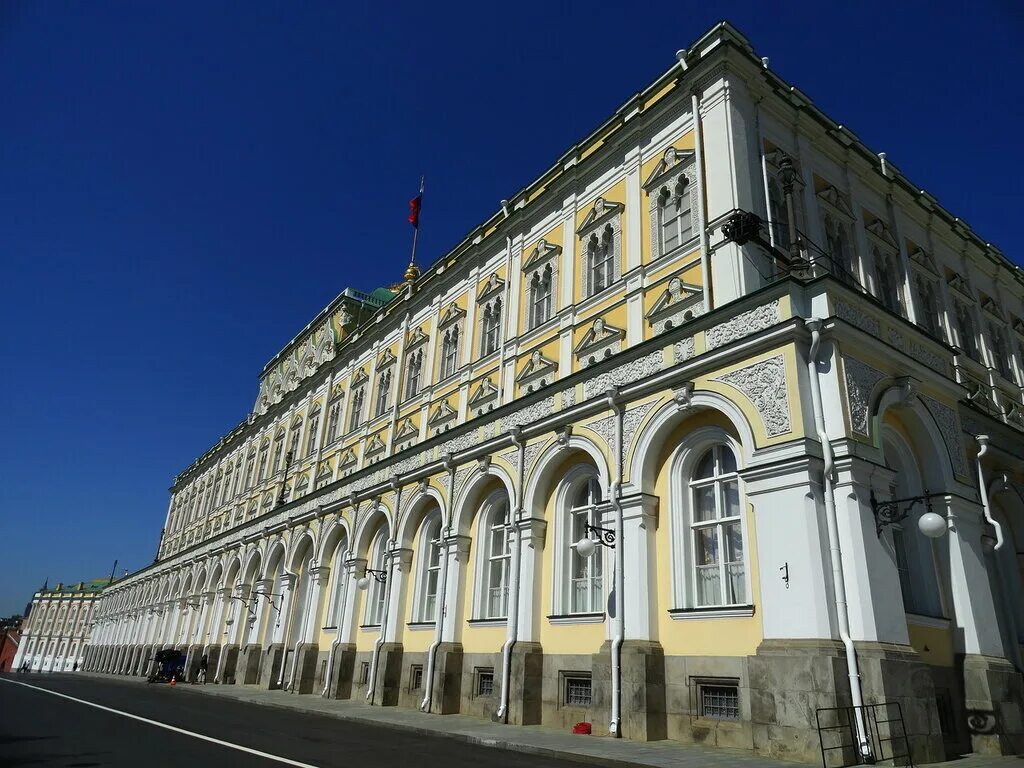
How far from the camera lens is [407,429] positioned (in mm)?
27250

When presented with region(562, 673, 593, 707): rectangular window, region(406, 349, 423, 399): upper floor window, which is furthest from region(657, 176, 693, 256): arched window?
region(406, 349, 423, 399): upper floor window

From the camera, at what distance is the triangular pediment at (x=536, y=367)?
20.2m

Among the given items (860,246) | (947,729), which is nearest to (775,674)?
(947,729)

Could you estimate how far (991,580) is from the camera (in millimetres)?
15125

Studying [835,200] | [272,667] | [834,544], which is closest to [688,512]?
→ [834,544]

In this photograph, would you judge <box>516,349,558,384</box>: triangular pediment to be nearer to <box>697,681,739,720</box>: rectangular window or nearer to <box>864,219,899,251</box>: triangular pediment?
<box>697,681,739,720</box>: rectangular window

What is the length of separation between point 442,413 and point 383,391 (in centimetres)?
614

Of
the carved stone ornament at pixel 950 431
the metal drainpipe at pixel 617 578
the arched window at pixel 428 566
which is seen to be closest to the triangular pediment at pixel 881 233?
the carved stone ornament at pixel 950 431

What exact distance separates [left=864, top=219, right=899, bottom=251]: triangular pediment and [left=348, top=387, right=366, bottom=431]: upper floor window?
21.2m

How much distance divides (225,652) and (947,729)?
32634mm

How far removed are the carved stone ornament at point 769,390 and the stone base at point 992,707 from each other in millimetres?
5372

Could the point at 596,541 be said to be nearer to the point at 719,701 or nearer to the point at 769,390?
the point at 719,701

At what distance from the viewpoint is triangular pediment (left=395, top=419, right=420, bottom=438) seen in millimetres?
26734

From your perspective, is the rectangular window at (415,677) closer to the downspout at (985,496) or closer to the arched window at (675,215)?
the arched window at (675,215)
